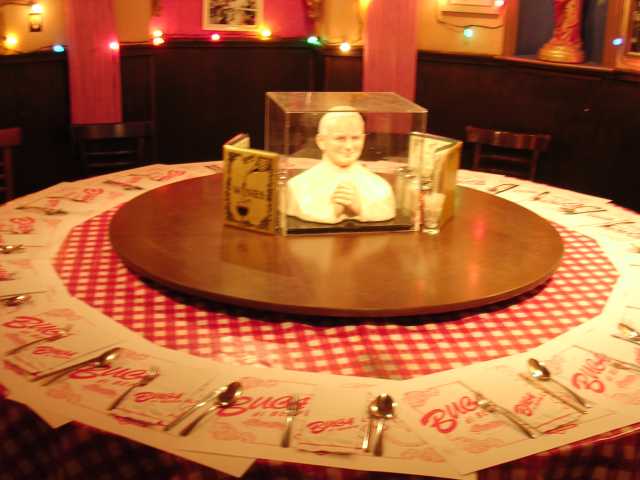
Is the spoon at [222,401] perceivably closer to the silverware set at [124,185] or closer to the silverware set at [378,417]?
the silverware set at [378,417]

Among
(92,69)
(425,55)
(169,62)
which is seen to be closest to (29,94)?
(92,69)

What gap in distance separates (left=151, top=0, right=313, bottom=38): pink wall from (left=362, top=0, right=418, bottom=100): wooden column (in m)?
0.75

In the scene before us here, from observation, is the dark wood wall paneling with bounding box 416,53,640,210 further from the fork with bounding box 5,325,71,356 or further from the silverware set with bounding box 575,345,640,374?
the fork with bounding box 5,325,71,356

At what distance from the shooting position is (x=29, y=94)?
4.29 meters

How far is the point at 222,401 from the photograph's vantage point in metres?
1.44

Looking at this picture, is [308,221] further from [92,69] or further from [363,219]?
[92,69]

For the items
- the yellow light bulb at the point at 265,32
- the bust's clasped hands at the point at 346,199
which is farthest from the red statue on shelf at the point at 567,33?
the bust's clasped hands at the point at 346,199

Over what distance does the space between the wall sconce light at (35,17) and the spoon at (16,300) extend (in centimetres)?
285

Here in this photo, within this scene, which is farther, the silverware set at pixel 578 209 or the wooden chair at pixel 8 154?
the wooden chair at pixel 8 154

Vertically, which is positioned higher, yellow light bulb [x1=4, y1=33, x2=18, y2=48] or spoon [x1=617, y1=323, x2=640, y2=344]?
yellow light bulb [x1=4, y1=33, x2=18, y2=48]

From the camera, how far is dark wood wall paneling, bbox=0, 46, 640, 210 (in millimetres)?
4117

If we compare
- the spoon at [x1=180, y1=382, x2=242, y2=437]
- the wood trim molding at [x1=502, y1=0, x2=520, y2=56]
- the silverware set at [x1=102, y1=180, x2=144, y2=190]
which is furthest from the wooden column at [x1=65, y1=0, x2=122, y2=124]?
the spoon at [x1=180, y1=382, x2=242, y2=437]

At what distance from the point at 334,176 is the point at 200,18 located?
3.28 m

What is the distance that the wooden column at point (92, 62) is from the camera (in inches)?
170
